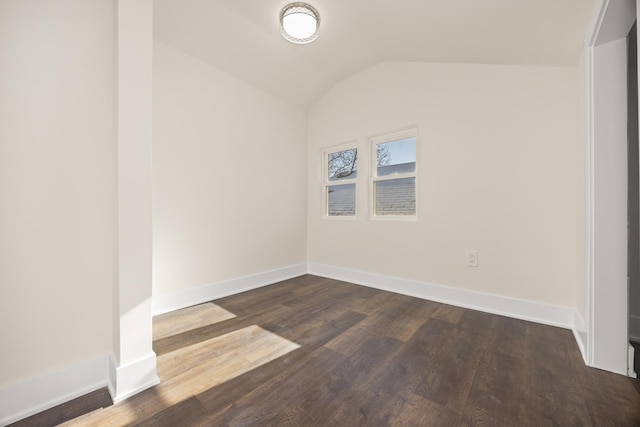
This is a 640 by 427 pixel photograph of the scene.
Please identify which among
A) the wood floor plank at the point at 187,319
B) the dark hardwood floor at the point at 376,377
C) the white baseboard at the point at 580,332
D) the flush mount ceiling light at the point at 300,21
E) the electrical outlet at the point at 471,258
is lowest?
the dark hardwood floor at the point at 376,377

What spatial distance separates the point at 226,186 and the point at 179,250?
2.76ft

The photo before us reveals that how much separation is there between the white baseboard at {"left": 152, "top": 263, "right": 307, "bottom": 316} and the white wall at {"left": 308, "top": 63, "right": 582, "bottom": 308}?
108 cm

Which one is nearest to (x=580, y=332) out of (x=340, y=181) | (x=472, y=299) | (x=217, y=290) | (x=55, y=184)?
(x=472, y=299)

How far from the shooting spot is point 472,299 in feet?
7.84

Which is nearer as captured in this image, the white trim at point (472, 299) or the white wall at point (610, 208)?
the white wall at point (610, 208)

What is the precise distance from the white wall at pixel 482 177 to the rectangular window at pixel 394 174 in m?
0.12

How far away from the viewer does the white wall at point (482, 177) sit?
6.66ft

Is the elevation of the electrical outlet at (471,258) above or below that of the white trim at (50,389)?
above

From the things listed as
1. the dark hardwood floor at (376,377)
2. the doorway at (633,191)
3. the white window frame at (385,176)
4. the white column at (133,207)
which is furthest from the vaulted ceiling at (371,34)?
the dark hardwood floor at (376,377)

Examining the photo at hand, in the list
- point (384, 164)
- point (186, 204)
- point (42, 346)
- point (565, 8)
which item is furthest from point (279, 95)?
point (42, 346)

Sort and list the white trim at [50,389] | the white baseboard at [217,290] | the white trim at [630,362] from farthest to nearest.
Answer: the white baseboard at [217,290]
the white trim at [630,362]
the white trim at [50,389]

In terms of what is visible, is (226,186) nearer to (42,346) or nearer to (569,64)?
(42,346)

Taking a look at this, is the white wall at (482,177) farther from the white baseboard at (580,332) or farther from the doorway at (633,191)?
the doorway at (633,191)

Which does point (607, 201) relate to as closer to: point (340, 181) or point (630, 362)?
point (630, 362)
